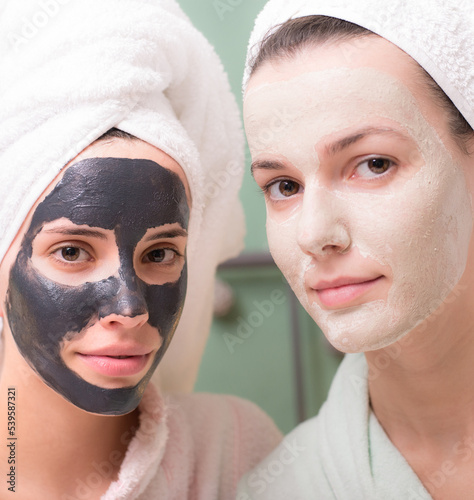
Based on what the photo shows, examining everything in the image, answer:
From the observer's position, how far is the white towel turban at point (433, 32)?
94 centimetres

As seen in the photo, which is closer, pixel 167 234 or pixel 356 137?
pixel 356 137

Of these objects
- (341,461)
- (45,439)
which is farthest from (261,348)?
(45,439)

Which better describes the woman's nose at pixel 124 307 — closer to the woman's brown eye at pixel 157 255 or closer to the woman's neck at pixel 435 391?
the woman's brown eye at pixel 157 255

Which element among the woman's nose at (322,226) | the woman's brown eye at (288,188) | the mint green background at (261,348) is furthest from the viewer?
the mint green background at (261,348)

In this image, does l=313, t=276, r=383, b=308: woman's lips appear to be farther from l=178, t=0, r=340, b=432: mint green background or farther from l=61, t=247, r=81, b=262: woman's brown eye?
l=178, t=0, r=340, b=432: mint green background

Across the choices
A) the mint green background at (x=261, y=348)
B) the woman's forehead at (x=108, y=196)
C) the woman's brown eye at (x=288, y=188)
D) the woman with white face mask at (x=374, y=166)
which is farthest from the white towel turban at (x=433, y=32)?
the mint green background at (x=261, y=348)

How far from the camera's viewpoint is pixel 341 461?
1.12 m

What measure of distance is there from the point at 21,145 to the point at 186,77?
12.5 inches

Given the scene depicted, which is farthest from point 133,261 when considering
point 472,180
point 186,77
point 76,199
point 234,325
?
point 234,325

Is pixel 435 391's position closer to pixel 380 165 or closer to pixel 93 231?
pixel 380 165

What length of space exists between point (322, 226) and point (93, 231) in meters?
0.33

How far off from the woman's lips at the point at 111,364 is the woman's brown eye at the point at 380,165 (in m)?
0.45

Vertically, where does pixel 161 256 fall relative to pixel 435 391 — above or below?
above

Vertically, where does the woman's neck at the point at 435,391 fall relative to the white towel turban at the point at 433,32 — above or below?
below
